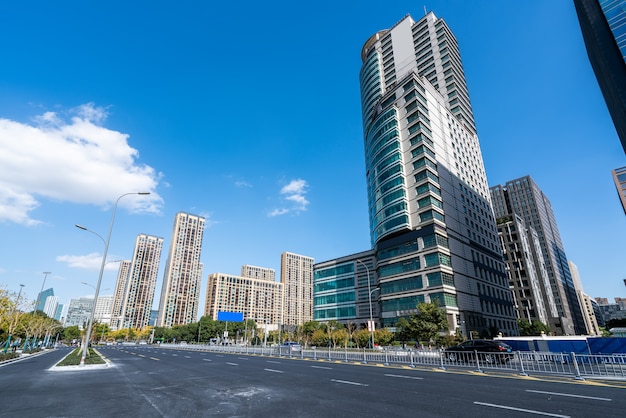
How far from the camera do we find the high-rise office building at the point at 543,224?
134 meters

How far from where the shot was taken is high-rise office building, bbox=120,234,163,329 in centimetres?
15362

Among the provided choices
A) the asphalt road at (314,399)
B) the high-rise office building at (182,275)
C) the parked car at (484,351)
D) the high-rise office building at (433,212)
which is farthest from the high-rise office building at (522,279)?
the high-rise office building at (182,275)

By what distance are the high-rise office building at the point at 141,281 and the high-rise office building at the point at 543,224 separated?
166137 mm

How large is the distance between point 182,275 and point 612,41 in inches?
6470

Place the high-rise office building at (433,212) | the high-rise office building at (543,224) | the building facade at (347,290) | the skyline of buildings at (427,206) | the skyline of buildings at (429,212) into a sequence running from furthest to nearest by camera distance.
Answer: the high-rise office building at (543,224)
the building facade at (347,290)
the skyline of buildings at (427,206)
the skyline of buildings at (429,212)
the high-rise office building at (433,212)

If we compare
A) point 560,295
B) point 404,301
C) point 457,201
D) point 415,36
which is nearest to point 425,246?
point 404,301

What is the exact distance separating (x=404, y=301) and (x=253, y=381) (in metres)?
52.4

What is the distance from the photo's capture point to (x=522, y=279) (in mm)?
105062

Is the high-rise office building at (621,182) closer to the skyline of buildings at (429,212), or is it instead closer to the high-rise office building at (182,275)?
the skyline of buildings at (429,212)

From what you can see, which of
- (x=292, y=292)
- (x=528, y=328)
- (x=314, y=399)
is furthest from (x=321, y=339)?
(x=292, y=292)

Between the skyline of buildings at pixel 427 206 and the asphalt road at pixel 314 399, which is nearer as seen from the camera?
the asphalt road at pixel 314 399

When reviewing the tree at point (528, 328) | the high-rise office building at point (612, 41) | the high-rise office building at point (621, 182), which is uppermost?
the high-rise office building at point (612, 41)

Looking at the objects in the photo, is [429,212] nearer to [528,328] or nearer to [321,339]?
[321,339]

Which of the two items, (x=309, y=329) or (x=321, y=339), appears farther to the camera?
(x=309, y=329)
